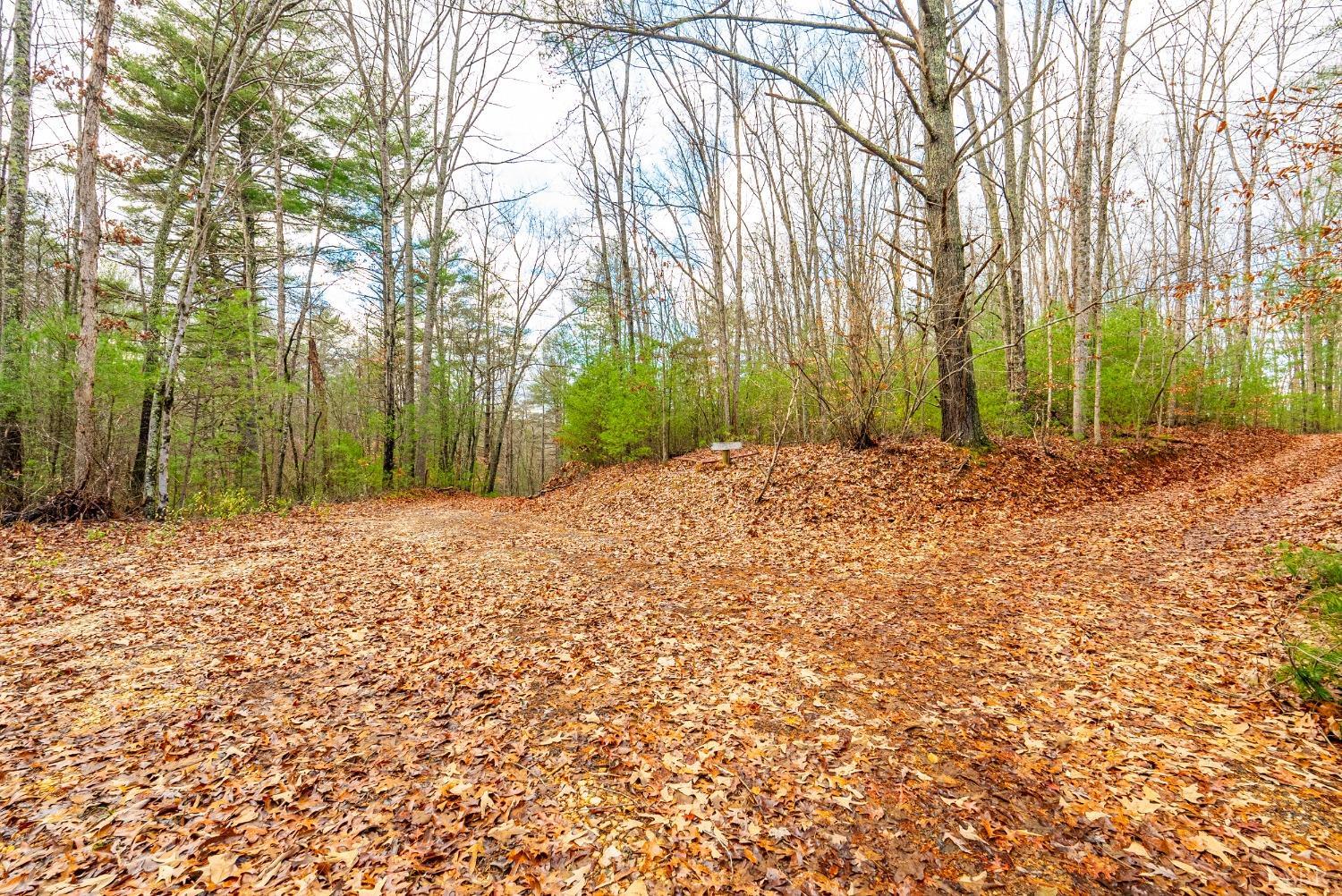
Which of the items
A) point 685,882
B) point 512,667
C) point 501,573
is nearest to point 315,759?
point 512,667

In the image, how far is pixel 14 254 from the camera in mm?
8023

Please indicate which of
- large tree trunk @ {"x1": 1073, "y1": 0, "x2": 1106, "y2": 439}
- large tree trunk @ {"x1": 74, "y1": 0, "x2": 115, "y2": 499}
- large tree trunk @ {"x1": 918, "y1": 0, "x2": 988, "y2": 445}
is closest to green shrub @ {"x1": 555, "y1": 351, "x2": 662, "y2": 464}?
large tree trunk @ {"x1": 918, "y1": 0, "x2": 988, "y2": 445}

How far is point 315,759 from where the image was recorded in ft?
8.87

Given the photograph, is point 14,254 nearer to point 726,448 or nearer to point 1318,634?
point 726,448

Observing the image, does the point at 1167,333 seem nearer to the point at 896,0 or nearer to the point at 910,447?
the point at 910,447

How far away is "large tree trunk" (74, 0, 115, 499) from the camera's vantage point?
7.21 metres

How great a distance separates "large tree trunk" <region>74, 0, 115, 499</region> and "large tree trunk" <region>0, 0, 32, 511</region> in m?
1.12

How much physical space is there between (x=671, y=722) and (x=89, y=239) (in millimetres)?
10436

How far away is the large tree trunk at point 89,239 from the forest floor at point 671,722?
85.4 inches

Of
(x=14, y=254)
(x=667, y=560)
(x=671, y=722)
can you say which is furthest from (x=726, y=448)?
(x=14, y=254)

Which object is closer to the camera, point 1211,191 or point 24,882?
point 24,882

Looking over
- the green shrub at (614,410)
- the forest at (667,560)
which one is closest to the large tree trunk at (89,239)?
the forest at (667,560)

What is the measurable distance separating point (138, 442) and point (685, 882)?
41.8 ft

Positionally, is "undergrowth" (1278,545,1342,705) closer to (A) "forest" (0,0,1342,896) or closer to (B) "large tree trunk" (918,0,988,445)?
(A) "forest" (0,0,1342,896)
